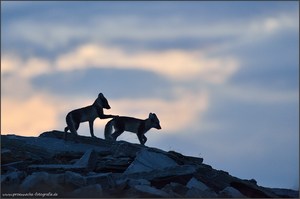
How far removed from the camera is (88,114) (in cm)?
3428

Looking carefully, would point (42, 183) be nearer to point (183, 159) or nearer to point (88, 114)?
point (183, 159)

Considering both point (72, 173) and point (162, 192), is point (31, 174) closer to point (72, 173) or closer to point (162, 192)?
point (72, 173)

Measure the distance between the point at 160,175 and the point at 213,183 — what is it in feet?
6.50

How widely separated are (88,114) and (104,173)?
26.3ft

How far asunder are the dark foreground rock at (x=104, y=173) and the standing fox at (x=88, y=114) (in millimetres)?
1041

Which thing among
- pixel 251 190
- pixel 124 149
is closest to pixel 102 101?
pixel 124 149

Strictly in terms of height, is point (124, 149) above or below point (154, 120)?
below

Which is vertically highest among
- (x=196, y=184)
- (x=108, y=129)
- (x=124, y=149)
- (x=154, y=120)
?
(x=154, y=120)

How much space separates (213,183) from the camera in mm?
27516

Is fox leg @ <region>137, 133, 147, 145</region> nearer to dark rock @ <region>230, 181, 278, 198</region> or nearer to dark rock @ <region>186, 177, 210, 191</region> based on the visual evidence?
dark rock @ <region>230, 181, 278, 198</region>

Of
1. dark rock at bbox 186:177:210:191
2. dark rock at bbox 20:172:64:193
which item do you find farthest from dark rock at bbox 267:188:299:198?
dark rock at bbox 20:172:64:193

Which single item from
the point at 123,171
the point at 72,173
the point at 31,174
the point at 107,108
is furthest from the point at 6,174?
the point at 107,108

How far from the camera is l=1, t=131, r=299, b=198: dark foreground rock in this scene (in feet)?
79.2

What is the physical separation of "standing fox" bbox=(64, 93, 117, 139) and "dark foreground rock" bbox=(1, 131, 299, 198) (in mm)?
1041
